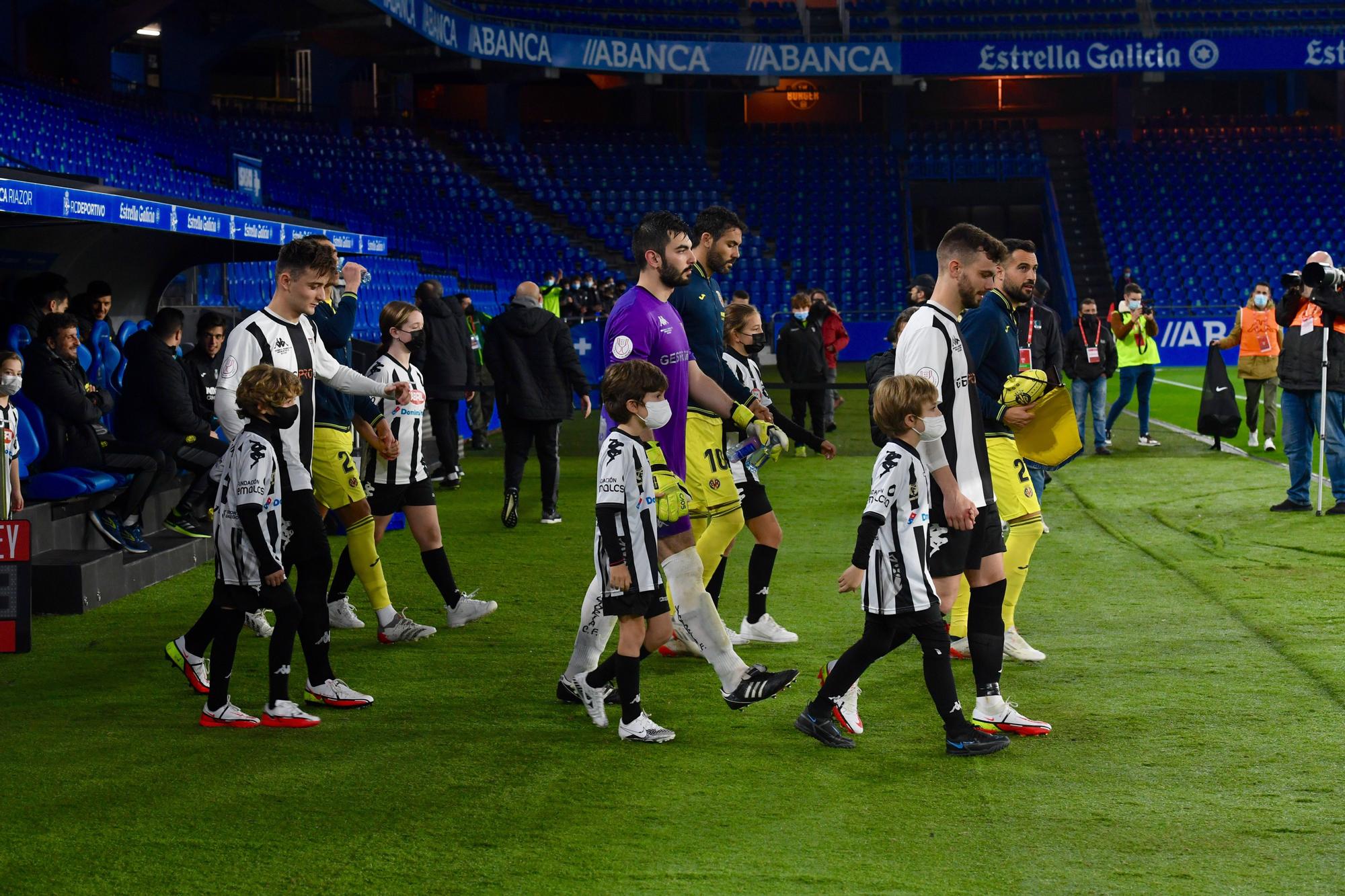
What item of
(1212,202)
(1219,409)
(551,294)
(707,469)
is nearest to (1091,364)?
(1219,409)

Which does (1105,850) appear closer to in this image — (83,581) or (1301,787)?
(1301,787)

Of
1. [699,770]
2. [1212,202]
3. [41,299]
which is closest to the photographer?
[699,770]

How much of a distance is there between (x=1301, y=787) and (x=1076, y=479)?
8818 mm

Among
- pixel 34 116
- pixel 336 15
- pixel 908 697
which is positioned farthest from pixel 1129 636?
pixel 336 15

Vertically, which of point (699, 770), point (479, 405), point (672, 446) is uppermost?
point (479, 405)

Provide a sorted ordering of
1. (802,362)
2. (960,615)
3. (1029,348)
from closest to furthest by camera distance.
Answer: (960,615)
(1029,348)
(802,362)

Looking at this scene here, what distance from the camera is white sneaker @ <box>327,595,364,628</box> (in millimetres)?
7648

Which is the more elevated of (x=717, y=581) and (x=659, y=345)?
(x=659, y=345)

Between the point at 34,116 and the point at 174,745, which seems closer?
the point at 174,745

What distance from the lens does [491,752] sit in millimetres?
5316

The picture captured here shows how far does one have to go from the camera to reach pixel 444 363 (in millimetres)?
13039

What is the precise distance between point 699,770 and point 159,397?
5994 millimetres

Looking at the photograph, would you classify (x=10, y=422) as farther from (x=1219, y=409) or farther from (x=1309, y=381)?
(x=1219, y=409)

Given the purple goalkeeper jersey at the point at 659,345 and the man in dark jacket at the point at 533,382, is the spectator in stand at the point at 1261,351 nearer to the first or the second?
the man in dark jacket at the point at 533,382
